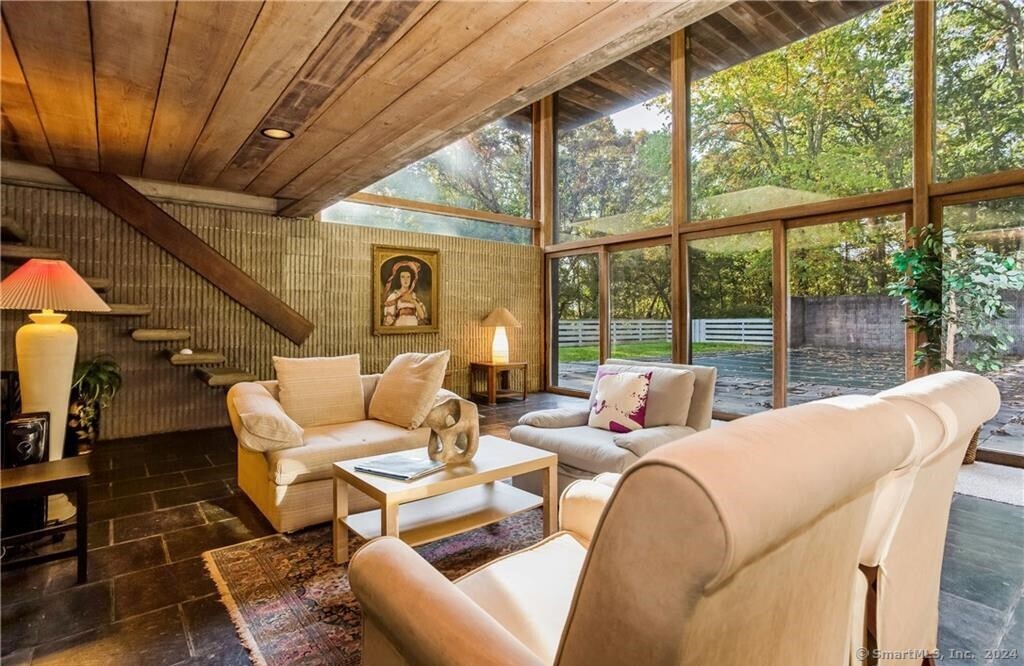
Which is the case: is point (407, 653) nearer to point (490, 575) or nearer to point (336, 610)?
point (490, 575)

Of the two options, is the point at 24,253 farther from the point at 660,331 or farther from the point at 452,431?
the point at 660,331

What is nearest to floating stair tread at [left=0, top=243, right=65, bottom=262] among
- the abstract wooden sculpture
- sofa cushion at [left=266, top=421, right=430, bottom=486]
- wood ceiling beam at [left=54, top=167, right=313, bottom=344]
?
wood ceiling beam at [left=54, top=167, right=313, bottom=344]

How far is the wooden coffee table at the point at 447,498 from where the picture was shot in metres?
2.00

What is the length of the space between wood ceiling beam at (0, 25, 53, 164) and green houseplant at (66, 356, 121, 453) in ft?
5.29

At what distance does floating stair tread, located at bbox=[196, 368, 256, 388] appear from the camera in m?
4.31

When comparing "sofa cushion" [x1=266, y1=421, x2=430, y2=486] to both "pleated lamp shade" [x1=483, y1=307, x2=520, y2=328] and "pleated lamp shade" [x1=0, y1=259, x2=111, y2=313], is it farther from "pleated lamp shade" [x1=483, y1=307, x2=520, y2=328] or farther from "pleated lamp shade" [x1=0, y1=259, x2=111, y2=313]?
"pleated lamp shade" [x1=483, y1=307, x2=520, y2=328]

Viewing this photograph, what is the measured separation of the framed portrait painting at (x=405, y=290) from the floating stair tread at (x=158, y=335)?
2001 mm

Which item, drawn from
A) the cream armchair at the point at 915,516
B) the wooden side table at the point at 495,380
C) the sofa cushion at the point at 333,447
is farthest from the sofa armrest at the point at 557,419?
the wooden side table at the point at 495,380

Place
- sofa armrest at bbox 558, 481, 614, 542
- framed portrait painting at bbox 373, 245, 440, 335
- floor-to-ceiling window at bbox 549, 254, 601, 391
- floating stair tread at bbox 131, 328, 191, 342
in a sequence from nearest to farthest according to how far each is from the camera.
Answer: sofa armrest at bbox 558, 481, 614, 542 < floating stair tread at bbox 131, 328, 191, 342 < framed portrait painting at bbox 373, 245, 440, 335 < floor-to-ceiling window at bbox 549, 254, 601, 391

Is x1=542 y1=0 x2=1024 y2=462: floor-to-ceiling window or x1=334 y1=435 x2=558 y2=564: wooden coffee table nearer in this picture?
x1=334 y1=435 x2=558 y2=564: wooden coffee table

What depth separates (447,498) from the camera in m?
2.53

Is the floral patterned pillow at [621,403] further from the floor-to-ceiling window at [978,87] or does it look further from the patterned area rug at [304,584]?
the floor-to-ceiling window at [978,87]

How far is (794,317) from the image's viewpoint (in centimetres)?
500

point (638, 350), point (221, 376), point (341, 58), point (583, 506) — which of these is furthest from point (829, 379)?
point (221, 376)
